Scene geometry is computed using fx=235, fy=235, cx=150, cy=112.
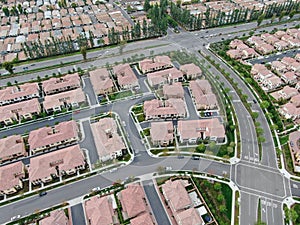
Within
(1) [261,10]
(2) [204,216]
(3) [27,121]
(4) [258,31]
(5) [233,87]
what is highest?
(1) [261,10]

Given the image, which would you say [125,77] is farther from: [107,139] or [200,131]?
[200,131]

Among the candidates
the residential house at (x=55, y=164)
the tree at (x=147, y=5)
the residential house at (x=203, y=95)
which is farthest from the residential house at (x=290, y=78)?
the tree at (x=147, y=5)

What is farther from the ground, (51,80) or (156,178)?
(51,80)

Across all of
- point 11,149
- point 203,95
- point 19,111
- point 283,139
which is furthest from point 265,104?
point 19,111

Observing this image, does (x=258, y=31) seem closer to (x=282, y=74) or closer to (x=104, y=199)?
(x=282, y=74)

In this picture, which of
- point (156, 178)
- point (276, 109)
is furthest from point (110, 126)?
point (276, 109)

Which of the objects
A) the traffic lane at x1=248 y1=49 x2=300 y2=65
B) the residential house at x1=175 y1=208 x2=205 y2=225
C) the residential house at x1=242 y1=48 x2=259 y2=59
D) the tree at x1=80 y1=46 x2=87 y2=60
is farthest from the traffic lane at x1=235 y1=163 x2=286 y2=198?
Result: the tree at x1=80 y1=46 x2=87 y2=60

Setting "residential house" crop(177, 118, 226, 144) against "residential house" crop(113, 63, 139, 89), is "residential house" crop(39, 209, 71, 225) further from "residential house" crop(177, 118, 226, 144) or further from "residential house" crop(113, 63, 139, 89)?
"residential house" crop(113, 63, 139, 89)
